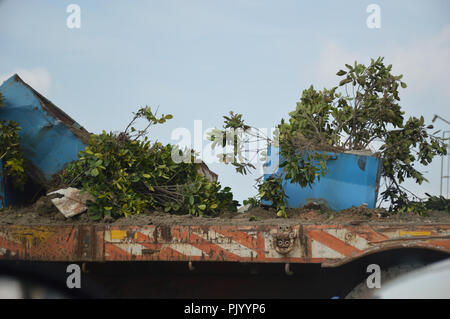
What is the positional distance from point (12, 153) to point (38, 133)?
1.15 ft

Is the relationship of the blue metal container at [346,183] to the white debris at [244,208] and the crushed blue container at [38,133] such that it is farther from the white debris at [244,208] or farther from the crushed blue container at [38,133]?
the crushed blue container at [38,133]

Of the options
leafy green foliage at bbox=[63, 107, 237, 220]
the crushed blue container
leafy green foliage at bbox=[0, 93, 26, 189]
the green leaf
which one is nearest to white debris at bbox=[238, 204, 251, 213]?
leafy green foliage at bbox=[63, 107, 237, 220]

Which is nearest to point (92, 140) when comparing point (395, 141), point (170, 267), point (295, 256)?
point (170, 267)

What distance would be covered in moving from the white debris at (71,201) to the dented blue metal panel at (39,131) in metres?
0.60

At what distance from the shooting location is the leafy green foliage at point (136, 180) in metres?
4.40

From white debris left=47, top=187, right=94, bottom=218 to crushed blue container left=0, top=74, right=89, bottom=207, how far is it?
59 cm

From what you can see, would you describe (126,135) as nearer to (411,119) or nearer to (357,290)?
(357,290)

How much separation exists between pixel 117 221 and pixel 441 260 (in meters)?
2.76

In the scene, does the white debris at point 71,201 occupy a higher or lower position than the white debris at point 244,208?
higher

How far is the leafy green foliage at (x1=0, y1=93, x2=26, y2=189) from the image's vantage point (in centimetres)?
460

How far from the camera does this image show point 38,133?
15.9 ft

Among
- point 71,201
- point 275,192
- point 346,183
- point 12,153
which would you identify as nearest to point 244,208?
point 275,192

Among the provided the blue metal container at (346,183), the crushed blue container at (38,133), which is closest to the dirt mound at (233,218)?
the blue metal container at (346,183)
